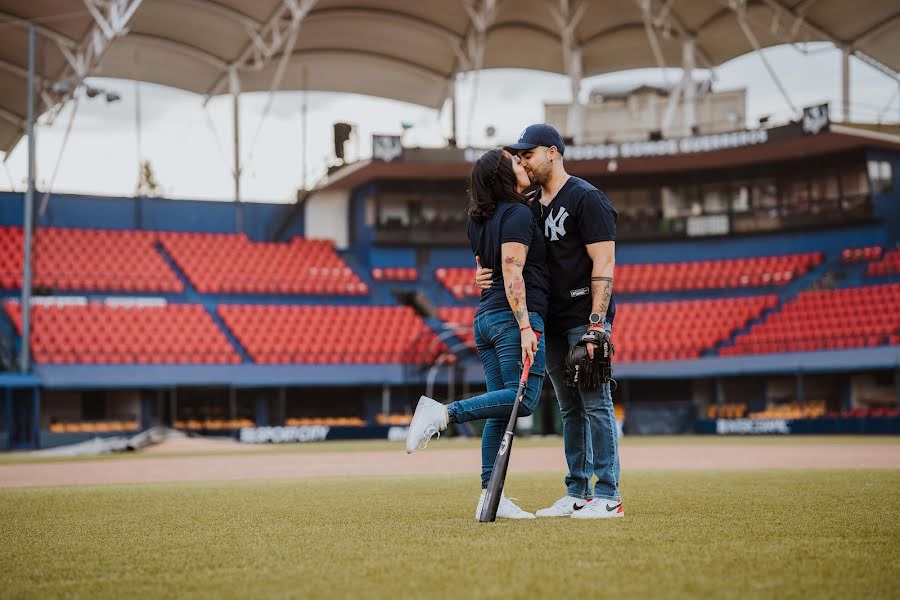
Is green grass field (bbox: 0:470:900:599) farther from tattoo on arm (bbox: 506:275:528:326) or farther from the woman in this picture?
tattoo on arm (bbox: 506:275:528:326)

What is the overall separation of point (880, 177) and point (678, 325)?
9158mm

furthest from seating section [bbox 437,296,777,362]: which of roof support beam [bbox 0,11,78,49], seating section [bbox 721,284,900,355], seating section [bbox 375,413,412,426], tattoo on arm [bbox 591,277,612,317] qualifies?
tattoo on arm [bbox 591,277,612,317]

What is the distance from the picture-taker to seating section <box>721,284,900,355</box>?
29.3 metres

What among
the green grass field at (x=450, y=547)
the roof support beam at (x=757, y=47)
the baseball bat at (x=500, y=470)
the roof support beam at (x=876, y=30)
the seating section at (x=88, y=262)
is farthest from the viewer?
the roof support beam at (x=876, y=30)

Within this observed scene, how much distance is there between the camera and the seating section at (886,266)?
3237cm

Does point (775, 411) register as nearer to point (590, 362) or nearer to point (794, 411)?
point (794, 411)

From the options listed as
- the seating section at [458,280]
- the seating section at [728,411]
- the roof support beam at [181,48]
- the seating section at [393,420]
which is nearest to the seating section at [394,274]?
the seating section at [458,280]

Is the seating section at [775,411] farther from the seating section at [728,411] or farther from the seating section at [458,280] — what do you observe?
the seating section at [458,280]

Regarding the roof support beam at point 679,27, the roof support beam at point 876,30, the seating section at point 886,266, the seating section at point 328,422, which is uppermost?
the roof support beam at point 679,27

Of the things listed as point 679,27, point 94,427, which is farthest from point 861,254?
point 94,427

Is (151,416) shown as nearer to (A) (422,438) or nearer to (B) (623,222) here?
(B) (623,222)

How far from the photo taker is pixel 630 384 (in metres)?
34.5

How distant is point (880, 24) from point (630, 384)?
14641 millimetres

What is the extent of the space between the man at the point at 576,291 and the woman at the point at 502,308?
0.39 feet
